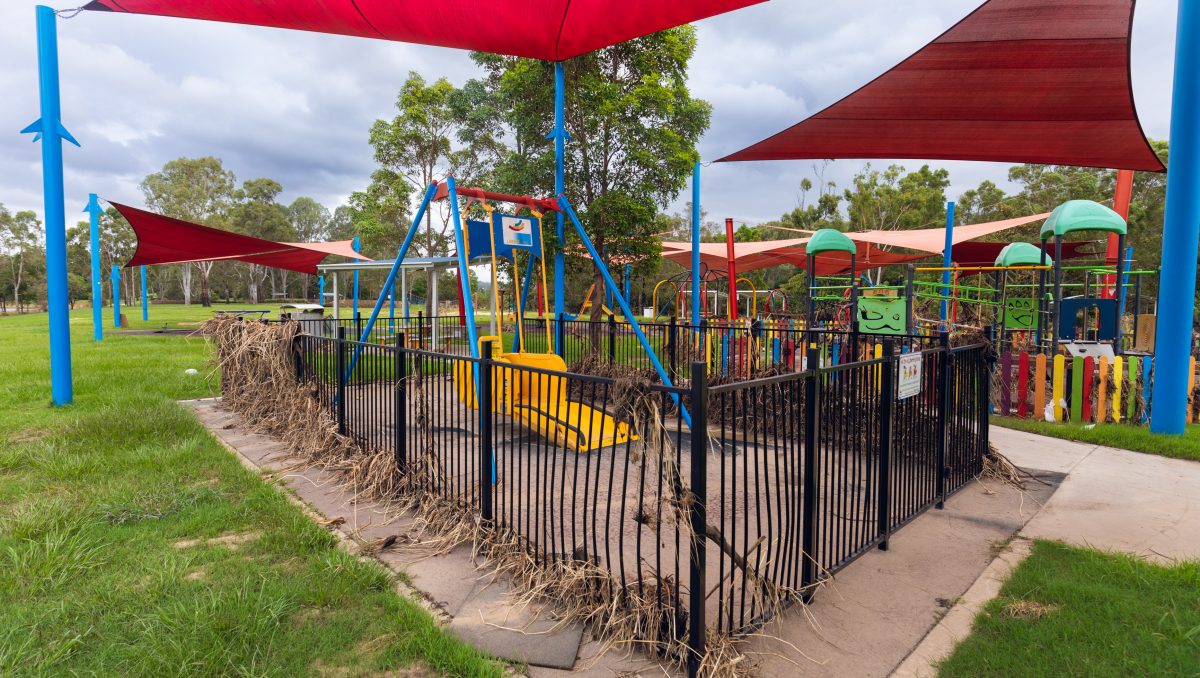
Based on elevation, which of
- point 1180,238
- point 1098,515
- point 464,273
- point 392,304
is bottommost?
point 1098,515

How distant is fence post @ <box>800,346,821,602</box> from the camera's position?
2.82 metres

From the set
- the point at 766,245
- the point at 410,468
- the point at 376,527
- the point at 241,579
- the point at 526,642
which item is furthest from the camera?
the point at 766,245

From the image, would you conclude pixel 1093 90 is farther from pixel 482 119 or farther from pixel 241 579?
pixel 482 119

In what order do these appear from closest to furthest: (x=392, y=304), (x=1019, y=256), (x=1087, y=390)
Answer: (x=1087, y=390) → (x=392, y=304) → (x=1019, y=256)

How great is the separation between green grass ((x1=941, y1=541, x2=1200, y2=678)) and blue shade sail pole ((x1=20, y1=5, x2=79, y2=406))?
931 centimetres

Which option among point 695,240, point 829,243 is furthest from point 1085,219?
point 695,240

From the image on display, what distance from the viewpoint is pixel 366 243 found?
982 inches

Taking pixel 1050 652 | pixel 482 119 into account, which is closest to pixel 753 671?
pixel 1050 652

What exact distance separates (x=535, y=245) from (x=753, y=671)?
18.3ft

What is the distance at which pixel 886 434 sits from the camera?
135 inches

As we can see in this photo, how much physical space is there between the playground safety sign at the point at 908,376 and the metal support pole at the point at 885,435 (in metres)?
0.06

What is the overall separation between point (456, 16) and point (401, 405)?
3716mm

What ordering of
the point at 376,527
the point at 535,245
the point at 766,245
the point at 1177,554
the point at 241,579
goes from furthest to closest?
1. the point at 766,245
2. the point at 535,245
3. the point at 376,527
4. the point at 1177,554
5. the point at 241,579

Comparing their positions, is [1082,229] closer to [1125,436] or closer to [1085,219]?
[1085,219]
